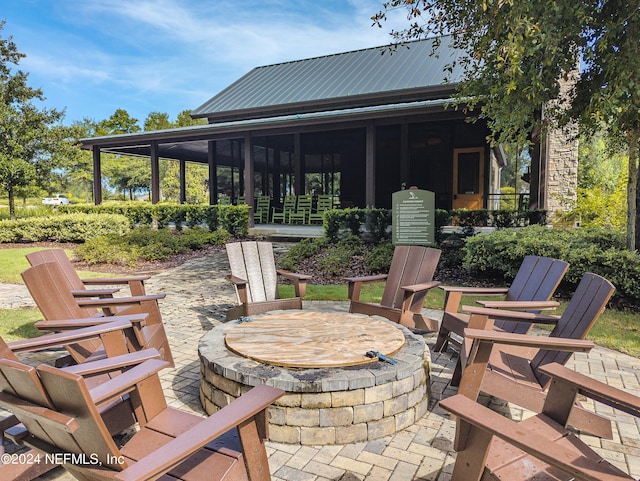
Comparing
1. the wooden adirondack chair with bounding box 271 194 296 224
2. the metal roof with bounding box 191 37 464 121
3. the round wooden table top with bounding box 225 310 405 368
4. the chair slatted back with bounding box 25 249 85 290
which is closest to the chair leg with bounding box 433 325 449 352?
the round wooden table top with bounding box 225 310 405 368

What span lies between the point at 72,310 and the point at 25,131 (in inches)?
605

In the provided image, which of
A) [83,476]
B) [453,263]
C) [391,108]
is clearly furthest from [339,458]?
[391,108]

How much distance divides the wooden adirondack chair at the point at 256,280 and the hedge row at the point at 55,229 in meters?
8.31

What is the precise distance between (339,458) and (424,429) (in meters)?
0.63

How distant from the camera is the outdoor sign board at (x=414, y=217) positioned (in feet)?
25.0

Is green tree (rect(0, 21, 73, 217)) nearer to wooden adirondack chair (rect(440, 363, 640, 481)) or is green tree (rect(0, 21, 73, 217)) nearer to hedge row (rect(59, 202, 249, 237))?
hedge row (rect(59, 202, 249, 237))

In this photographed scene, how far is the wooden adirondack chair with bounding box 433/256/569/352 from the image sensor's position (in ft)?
10.2

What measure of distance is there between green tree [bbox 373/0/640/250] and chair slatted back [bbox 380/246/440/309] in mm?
2338

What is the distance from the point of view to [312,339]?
9.62 ft

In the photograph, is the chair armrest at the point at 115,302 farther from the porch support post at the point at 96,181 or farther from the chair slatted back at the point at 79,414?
the porch support post at the point at 96,181

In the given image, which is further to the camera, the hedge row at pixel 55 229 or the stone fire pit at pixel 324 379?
the hedge row at pixel 55 229

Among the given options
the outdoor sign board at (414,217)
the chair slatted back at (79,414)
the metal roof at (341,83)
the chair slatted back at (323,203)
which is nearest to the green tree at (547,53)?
the outdoor sign board at (414,217)

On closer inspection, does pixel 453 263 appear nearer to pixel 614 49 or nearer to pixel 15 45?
pixel 614 49

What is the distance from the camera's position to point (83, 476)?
1.44m
